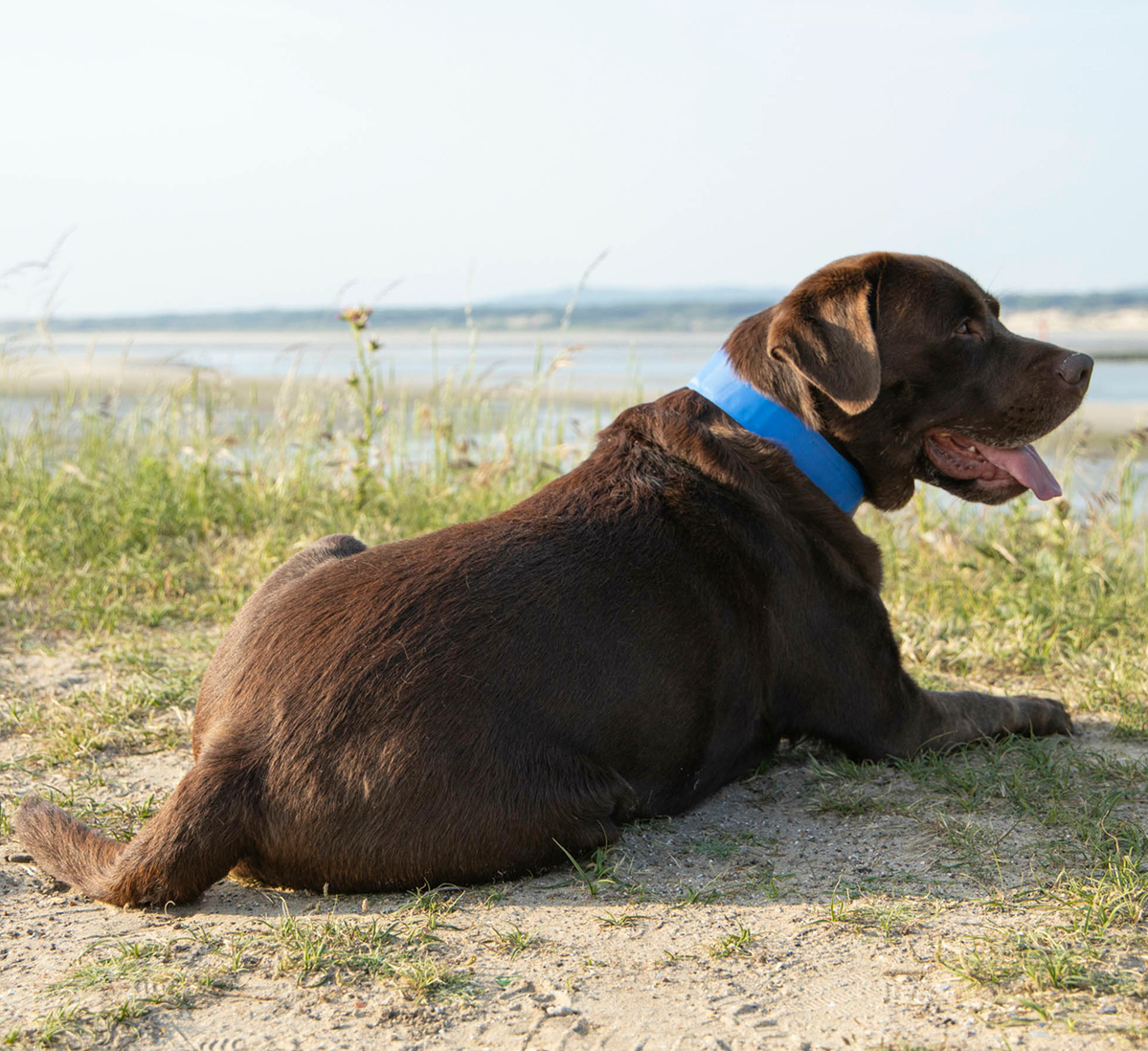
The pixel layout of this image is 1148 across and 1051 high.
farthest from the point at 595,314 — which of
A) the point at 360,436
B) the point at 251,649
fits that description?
the point at 251,649

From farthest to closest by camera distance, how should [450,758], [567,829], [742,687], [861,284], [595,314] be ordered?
[595,314] < [861,284] < [742,687] < [567,829] < [450,758]

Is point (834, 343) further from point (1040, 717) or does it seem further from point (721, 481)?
point (1040, 717)

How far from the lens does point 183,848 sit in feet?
8.30

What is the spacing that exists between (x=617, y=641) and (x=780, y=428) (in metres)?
0.95

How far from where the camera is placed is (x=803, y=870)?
291 centimetres

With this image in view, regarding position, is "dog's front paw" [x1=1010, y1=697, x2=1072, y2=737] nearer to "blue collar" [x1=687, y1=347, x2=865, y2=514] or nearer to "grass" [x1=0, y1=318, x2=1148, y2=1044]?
"grass" [x1=0, y1=318, x2=1148, y2=1044]

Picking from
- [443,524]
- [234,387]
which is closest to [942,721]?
[443,524]

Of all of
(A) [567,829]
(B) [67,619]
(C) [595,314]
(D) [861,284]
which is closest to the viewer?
(A) [567,829]

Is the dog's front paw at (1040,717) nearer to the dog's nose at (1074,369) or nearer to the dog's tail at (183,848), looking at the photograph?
the dog's nose at (1074,369)

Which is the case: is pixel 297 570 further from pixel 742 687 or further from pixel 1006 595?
pixel 1006 595

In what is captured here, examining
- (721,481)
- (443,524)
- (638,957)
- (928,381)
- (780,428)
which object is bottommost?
(638,957)

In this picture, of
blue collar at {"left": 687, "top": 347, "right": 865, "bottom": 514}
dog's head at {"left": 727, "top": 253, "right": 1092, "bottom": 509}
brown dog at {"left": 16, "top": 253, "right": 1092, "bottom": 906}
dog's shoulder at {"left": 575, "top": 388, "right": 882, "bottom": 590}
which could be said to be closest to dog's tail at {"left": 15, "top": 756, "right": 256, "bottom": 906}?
brown dog at {"left": 16, "top": 253, "right": 1092, "bottom": 906}

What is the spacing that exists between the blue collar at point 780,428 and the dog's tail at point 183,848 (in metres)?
1.76

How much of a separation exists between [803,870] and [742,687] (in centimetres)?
51
